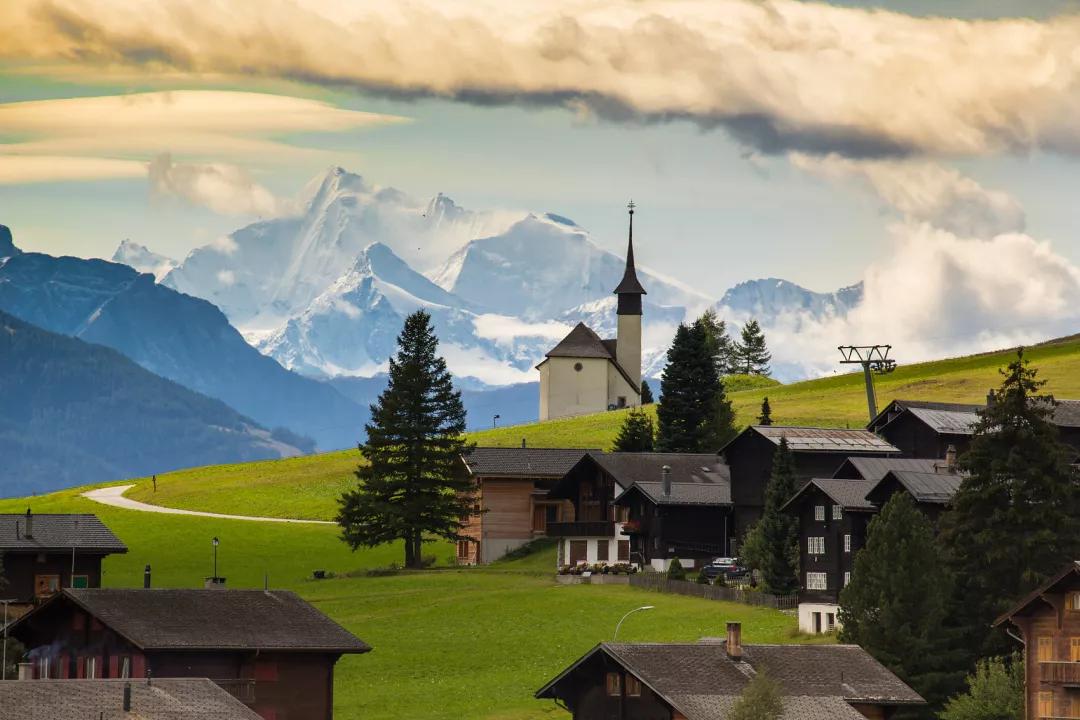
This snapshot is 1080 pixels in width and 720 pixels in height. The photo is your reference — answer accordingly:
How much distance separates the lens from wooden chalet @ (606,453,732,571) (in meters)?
116

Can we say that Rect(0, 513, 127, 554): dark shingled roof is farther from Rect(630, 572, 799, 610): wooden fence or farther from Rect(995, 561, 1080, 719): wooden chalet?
Rect(995, 561, 1080, 719): wooden chalet

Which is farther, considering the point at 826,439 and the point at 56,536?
the point at 826,439

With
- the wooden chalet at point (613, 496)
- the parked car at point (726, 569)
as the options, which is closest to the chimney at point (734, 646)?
the parked car at point (726, 569)

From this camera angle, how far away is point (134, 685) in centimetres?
5947

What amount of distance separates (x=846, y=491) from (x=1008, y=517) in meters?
16.4

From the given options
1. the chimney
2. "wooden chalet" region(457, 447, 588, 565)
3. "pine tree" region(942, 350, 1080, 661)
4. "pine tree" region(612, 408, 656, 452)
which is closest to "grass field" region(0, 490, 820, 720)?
"wooden chalet" region(457, 447, 588, 565)

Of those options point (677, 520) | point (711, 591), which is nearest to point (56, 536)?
point (711, 591)

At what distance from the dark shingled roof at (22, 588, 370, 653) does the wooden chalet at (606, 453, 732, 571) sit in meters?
39.8

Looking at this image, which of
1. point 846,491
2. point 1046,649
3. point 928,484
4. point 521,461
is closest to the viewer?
point 1046,649

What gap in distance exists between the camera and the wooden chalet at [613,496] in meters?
119

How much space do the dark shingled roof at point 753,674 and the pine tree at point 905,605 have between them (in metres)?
3.82

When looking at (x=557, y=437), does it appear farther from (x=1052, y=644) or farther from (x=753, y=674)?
(x=1052, y=644)

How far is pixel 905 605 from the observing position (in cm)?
7688

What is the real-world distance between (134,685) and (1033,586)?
33677 millimetres
